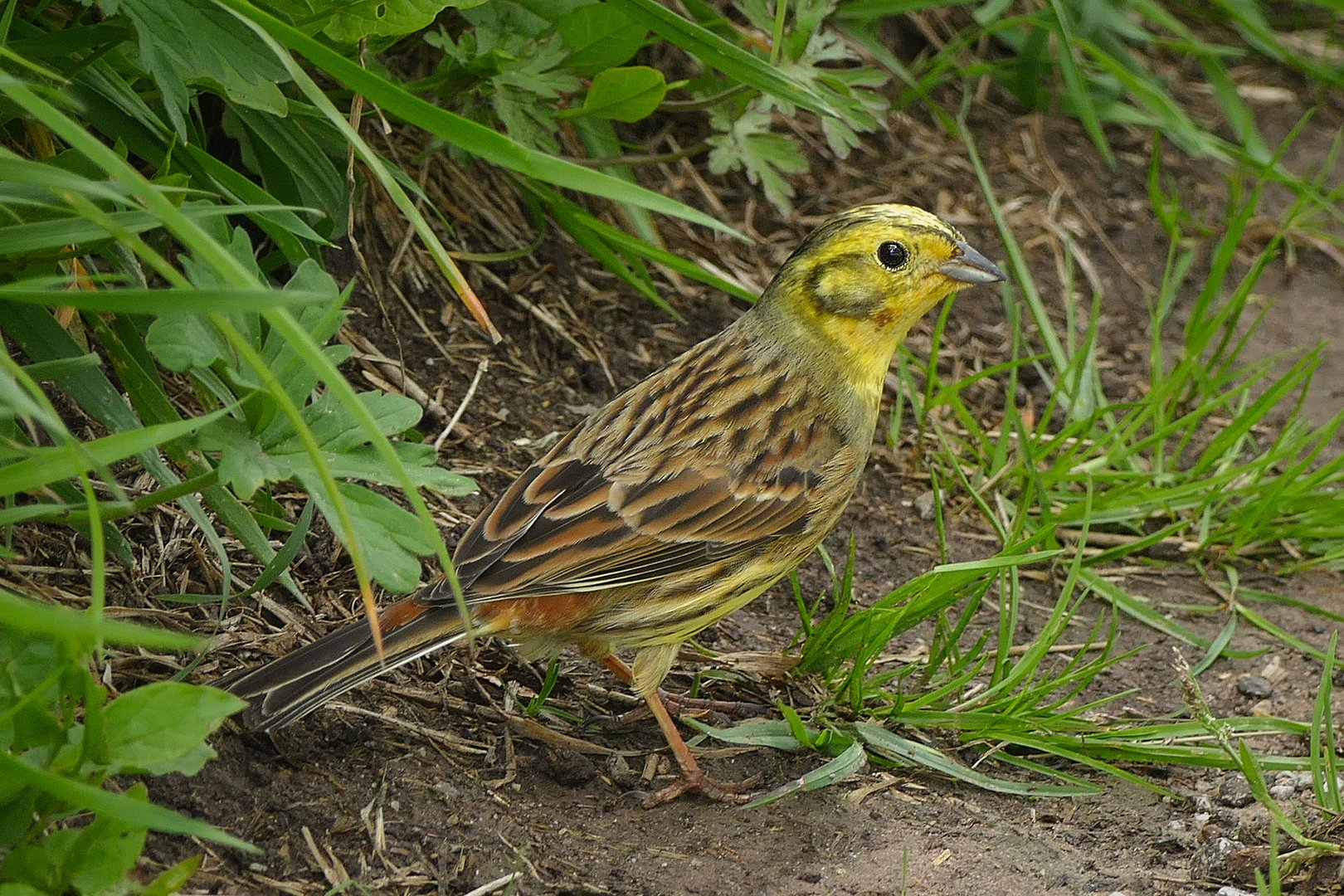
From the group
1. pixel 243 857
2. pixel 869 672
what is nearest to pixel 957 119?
pixel 869 672

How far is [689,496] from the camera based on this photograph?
147 inches

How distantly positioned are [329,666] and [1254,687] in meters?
2.56

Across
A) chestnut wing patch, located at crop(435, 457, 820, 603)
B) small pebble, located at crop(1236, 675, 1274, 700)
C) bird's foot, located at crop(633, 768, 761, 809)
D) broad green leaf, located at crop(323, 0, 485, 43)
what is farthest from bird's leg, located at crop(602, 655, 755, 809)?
broad green leaf, located at crop(323, 0, 485, 43)

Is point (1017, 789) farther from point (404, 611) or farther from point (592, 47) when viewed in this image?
point (592, 47)

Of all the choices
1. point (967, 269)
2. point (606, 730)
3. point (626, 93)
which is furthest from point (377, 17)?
point (606, 730)

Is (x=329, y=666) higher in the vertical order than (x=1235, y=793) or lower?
higher

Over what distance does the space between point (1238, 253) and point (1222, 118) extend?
861 mm

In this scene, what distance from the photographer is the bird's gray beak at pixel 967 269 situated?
13.4 feet

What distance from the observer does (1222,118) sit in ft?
22.7

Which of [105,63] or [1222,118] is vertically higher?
[105,63]

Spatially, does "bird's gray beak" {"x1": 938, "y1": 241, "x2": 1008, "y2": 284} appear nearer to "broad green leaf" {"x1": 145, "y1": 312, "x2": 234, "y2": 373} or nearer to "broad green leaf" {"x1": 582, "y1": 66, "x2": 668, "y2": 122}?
"broad green leaf" {"x1": 582, "y1": 66, "x2": 668, "y2": 122}

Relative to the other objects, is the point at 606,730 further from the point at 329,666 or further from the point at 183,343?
the point at 183,343

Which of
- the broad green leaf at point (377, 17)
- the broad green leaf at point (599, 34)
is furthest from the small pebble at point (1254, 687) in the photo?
the broad green leaf at point (377, 17)

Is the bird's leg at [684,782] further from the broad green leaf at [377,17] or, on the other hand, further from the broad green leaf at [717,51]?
the broad green leaf at [377,17]
